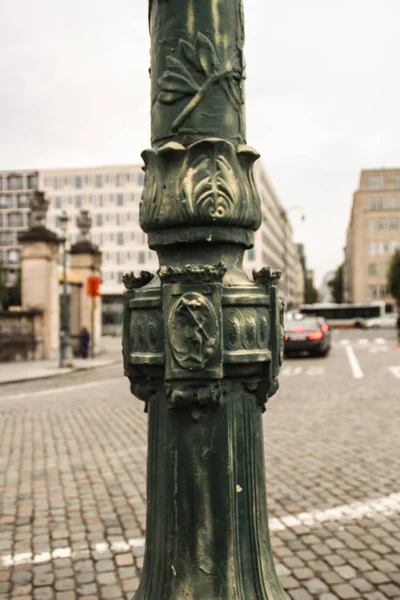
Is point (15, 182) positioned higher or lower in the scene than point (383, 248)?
higher

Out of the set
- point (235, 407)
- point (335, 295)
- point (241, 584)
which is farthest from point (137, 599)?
point (335, 295)

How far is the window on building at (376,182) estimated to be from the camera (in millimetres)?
113375

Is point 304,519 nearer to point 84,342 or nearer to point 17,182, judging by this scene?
point 84,342

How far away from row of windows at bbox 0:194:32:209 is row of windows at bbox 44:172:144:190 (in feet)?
22.4

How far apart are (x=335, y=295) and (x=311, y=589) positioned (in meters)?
165

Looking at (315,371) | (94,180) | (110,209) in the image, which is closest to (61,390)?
(315,371)

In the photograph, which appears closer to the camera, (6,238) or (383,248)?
(6,238)

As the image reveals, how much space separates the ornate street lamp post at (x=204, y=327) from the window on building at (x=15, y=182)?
9551 cm

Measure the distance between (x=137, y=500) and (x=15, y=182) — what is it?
93.3 metres

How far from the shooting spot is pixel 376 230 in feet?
367

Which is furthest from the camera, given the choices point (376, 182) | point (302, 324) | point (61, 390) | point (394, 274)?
point (376, 182)

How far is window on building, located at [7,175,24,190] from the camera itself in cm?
9369

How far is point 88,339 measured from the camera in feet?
97.8

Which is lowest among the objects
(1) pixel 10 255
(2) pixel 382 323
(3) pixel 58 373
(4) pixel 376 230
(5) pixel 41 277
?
(3) pixel 58 373
